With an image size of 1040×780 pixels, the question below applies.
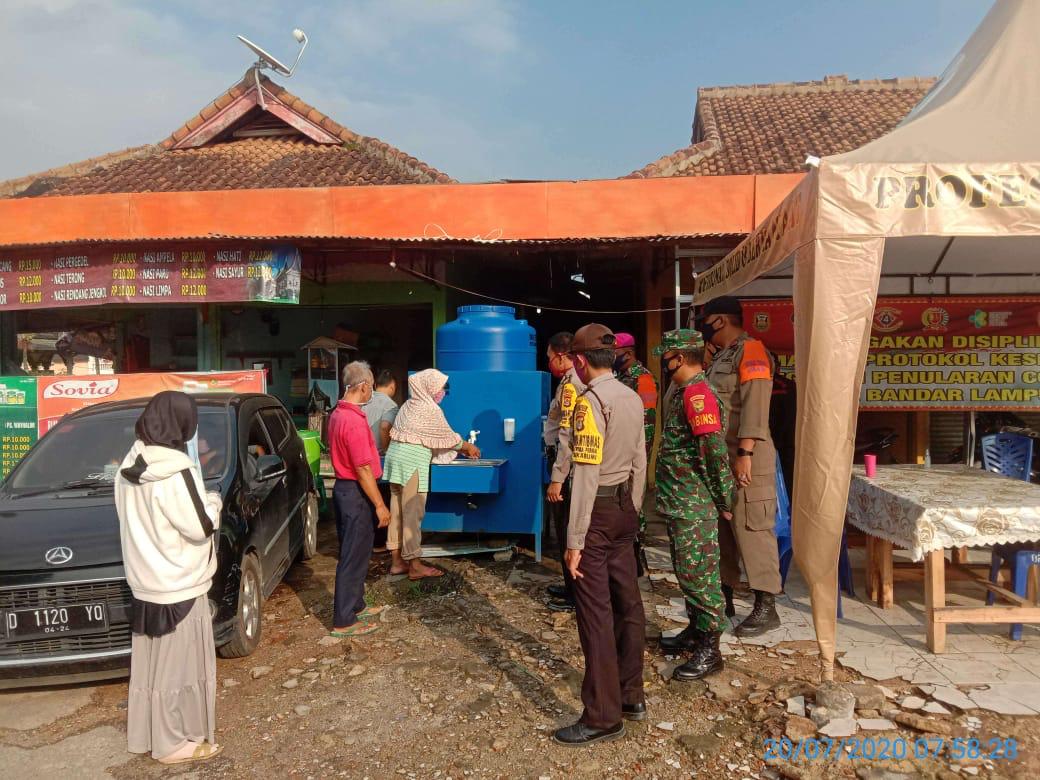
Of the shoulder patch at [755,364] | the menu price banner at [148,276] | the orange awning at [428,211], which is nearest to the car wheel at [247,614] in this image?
the shoulder patch at [755,364]

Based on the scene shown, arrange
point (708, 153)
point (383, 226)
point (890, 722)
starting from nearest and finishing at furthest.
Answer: point (890, 722), point (383, 226), point (708, 153)

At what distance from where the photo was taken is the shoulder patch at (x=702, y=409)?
3.53m

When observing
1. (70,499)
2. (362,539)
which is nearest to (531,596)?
(362,539)

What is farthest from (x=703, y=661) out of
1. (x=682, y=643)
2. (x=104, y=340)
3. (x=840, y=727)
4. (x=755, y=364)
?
(x=104, y=340)

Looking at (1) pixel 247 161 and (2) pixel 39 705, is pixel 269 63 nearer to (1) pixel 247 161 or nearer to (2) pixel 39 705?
(1) pixel 247 161

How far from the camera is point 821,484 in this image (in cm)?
312

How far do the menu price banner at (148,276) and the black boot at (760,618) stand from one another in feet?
18.8

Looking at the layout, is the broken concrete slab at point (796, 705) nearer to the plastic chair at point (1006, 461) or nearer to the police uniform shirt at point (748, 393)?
the police uniform shirt at point (748, 393)

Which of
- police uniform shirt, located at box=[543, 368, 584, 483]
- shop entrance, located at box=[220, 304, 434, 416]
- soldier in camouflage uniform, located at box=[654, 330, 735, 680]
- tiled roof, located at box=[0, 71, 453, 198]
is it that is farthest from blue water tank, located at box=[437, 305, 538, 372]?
tiled roof, located at box=[0, 71, 453, 198]

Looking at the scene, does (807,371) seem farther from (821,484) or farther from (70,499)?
(70,499)

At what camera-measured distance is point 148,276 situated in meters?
7.67

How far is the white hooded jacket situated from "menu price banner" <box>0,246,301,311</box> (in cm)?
489

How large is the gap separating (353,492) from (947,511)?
345 centimetres

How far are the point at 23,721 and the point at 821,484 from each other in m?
4.10
